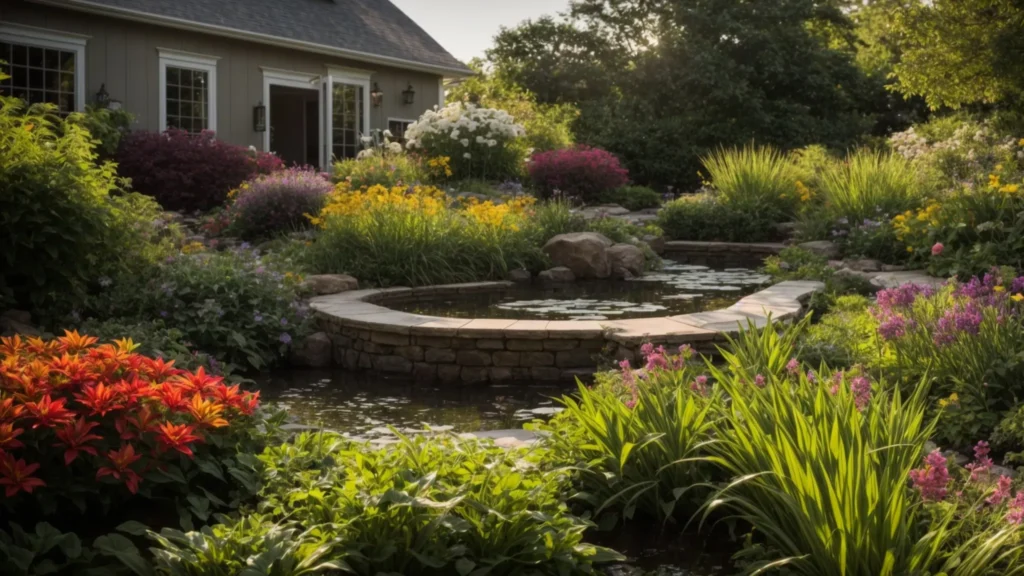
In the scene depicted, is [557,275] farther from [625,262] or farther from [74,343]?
[74,343]

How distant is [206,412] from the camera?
3.18m

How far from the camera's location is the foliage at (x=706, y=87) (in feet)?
70.6

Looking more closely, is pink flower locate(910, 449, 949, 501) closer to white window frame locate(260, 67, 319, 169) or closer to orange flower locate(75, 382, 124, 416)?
orange flower locate(75, 382, 124, 416)

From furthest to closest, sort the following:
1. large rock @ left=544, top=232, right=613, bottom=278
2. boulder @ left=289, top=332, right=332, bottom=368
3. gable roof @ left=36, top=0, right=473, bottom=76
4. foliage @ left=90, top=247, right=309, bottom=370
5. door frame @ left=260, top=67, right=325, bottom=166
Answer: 1. door frame @ left=260, top=67, right=325, bottom=166
2. gable roof @ left=36, top=0, right=473, bottom=76
3. large rock @ left=544, top=232, right=613, bottom=278
4. boulder @ left=289, top=332, right=332, bottom=368
5. foliage @ left=90, top=247, right=309, bottom=370

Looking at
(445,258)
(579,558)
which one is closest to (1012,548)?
(579,558)

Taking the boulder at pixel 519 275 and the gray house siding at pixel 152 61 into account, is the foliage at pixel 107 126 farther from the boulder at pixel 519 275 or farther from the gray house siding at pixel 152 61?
the boulder at pixel 519 275

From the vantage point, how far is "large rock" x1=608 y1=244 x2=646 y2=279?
1018 cm

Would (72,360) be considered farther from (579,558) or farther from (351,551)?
(579,558)

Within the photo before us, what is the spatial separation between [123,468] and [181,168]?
1102cm

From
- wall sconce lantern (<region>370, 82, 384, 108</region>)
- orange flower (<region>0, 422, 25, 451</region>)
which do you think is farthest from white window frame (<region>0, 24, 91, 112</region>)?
orange flower (<region>0, 422, 25, 451</region>)

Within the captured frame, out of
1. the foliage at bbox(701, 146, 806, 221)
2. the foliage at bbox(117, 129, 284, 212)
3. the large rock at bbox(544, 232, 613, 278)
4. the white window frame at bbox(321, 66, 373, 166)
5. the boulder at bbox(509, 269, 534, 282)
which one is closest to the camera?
the boulder at bbox(509, 269, 534, 282)

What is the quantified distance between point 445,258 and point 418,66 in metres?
10.4

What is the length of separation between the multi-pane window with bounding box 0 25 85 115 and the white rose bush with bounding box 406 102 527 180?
5.16 metres

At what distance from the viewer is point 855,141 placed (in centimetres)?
2252
